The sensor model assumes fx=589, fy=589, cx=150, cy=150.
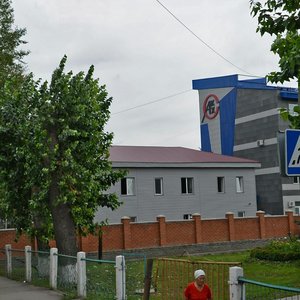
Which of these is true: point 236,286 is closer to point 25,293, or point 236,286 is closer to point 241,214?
point 25,293

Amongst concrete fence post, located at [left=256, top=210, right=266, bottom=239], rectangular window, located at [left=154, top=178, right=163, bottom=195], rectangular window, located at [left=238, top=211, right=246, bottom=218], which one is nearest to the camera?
concrete fence post, located at [left=256, top=210, right=266, bottom=239]

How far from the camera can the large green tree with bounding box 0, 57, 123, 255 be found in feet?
59.5

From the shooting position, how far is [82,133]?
61.9ft

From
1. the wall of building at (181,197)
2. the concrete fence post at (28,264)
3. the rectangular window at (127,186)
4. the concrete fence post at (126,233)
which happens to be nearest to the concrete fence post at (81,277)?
the concrete fence post at (28,264)

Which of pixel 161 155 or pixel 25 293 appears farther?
pixel 161 155

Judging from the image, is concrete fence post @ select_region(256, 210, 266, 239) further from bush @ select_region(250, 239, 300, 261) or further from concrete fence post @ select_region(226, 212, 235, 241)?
bush @ select_region(250, 239, 300, 261)

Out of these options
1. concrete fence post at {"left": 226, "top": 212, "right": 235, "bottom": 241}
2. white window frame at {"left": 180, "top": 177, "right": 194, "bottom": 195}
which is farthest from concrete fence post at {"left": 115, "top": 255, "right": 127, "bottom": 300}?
white window frame at {"left": 180, "top": 177, "right": 194, "bottom": 195}

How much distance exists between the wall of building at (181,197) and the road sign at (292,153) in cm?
3368

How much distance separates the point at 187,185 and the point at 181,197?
1076 mm

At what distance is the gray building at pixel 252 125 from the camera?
51.9 meters

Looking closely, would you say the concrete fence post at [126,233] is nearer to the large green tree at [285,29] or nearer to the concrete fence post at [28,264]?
the concrete fence post at [28,264]

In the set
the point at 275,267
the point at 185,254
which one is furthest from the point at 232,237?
the point at 275,267

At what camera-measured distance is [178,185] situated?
42.2m

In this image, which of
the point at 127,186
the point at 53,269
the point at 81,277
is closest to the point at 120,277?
the point at 81,277
